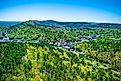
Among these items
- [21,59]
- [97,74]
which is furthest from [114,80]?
[21,59]

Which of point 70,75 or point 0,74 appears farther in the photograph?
point 70,75

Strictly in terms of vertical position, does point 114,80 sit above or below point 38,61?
below

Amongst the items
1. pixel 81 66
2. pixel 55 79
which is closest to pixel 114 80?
pixel 81 66

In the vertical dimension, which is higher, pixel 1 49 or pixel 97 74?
pixel 1 49

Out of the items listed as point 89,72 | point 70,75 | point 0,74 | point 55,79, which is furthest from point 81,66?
point 0,74

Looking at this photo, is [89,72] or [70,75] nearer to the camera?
[70,75]

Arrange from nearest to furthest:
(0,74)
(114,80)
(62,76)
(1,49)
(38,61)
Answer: (0,74), (62,76), (114,80), (38,61), (1,49)

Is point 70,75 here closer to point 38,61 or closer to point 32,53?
point 38,61

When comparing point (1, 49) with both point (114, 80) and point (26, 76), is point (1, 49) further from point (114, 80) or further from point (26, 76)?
point (114, 80)

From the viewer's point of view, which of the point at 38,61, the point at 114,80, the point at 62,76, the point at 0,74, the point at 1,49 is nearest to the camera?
the point at 0,74
